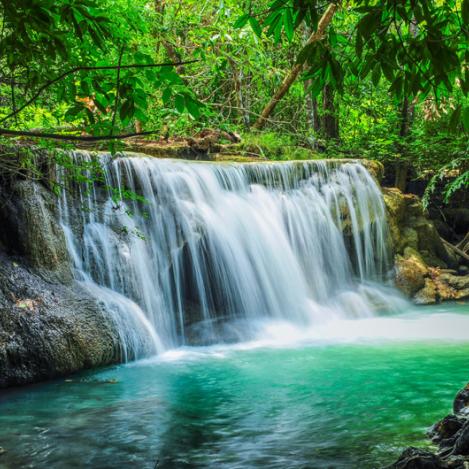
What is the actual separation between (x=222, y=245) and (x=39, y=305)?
3.65 meters

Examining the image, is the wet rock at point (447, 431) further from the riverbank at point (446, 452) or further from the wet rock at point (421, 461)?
the wet rock at point (421, 461)

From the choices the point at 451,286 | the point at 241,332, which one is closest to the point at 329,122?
the point at 451,286

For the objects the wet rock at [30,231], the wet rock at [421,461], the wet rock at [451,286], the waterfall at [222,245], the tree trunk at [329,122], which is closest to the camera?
the wet rock at [421,461]

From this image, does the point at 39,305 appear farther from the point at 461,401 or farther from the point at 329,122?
the point at 329,122

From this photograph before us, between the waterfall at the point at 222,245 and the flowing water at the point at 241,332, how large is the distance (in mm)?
26

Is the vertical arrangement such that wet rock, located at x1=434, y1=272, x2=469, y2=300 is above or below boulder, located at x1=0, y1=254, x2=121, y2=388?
below

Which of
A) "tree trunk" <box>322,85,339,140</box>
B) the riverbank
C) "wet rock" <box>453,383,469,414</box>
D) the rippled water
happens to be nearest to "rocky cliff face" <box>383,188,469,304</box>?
the rippled water

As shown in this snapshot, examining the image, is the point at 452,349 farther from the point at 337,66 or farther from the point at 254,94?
the point at 254,94

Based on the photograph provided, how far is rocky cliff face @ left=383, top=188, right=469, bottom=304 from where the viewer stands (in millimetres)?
11953

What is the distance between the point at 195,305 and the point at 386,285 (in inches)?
192

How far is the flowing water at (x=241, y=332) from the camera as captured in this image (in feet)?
13.5

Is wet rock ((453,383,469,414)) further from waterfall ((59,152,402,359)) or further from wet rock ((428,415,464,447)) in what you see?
waterfall ((59,152,402,359))

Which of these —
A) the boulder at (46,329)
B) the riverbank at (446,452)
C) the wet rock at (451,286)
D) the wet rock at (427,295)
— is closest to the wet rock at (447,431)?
the riverbank at (446,452)

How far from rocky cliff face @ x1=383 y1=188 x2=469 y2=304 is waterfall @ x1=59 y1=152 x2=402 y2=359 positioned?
46 cm
